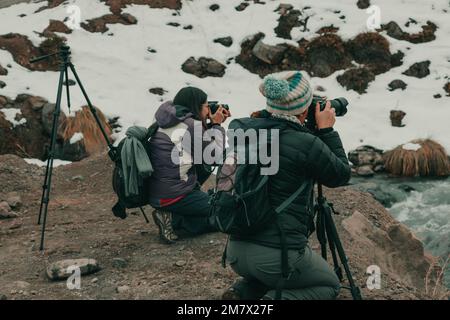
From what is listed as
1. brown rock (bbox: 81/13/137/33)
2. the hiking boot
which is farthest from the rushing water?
brown rock (bbox: 81/13/137/33)

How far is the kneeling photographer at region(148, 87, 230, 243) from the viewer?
6.00m

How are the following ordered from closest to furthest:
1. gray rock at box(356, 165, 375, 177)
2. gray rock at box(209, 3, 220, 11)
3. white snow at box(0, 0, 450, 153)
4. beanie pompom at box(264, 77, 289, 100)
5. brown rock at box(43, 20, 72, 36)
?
beanie pompom at box(264, 77, 289, 100), gray rock at box(356, 165, 375, 177), white snow at box(0, 0, 450, 153), brown rock at box(43, 20, 72, 36), gray rock at box(209, 3, 220, 11)

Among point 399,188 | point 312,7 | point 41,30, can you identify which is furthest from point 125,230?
point 312,7

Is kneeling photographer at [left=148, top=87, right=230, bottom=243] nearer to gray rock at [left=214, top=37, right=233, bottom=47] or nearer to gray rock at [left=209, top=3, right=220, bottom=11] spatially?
gray rock at [left=214, top=37, right=233, bottom=47]

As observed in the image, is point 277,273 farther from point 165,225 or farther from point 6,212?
point 6,212

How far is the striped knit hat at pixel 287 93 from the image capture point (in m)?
3.96

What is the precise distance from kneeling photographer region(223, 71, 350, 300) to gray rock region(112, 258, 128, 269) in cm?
197

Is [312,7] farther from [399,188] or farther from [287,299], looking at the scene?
[287,299]

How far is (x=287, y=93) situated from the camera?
3.98 metres

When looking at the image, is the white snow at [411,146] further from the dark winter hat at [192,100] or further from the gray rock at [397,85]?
the dark winter hat at [192,100]

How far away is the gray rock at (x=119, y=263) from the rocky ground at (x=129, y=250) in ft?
0.03

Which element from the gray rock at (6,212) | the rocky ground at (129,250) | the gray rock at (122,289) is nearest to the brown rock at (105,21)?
the rocky ground at (129,250)

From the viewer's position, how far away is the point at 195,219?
6.48 m
